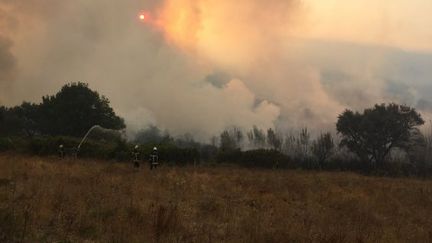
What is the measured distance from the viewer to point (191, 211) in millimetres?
16531

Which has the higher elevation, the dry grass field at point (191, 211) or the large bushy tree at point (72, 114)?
the large bushy tree at point (72, 114)

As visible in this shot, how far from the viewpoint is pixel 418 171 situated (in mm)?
71625

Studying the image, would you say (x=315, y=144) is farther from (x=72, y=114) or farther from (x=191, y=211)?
(x=191, y=211)

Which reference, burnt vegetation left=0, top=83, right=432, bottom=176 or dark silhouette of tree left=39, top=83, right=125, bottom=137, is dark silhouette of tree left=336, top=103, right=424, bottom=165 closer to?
burnt vegetation left=0, top=83, right=432, bottom=176

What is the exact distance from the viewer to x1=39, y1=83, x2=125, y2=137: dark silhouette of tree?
7975 cm

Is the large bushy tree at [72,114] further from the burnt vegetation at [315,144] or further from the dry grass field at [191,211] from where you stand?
the dry grass field at [191,211]

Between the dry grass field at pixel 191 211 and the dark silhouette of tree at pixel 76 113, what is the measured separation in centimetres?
5397

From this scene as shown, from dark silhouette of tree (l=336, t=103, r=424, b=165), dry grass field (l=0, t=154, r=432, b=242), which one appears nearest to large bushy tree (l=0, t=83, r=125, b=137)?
dark silhouette of tree (l=336, t=103, r=424, b=165)

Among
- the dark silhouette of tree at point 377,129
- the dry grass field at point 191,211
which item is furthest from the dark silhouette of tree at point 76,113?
the dry grass field at point 191,211

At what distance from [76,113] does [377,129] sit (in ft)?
→ 169

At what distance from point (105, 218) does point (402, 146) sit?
282 feet

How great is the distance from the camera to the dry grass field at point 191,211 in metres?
11.7

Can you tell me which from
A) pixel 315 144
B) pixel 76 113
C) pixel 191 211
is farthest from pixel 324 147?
pixel 191 211

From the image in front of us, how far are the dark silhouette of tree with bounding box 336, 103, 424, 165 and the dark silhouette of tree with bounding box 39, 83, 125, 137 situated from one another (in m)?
40.3
